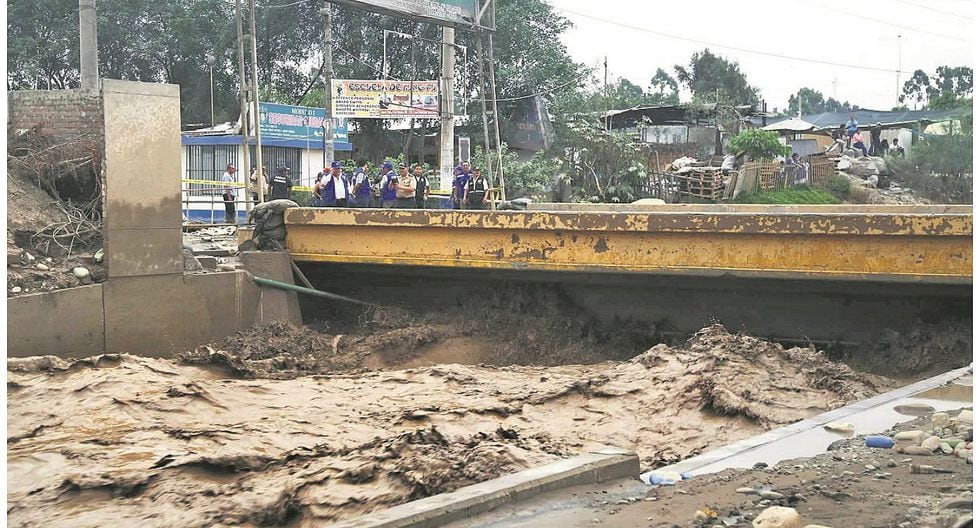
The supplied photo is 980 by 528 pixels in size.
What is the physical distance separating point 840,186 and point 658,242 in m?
25.1

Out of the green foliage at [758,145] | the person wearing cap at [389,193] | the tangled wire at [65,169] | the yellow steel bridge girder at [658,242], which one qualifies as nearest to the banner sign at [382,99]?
the person wearing cap at [389,193]

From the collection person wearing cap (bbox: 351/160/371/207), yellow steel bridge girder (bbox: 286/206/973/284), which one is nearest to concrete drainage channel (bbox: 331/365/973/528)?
yellow steel bridge girder (bbox: 286/206/973/284)


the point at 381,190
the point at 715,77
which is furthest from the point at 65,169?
the point at 715,77

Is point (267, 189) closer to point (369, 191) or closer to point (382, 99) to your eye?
point (382, 99)

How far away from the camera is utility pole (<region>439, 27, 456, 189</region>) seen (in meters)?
21.4

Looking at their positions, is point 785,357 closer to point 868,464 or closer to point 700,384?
point 700,384

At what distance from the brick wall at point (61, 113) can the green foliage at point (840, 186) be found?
2660 centimetres

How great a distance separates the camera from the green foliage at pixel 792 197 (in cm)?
2911

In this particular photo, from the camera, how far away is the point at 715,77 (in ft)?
181

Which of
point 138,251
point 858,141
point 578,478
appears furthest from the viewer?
point 858,141

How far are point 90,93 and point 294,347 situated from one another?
3.02 metres

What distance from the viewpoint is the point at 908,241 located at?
8.61 metres

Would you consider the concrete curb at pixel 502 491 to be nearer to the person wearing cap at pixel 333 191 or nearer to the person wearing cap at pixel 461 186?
the person wearing cap at pixel 333 191

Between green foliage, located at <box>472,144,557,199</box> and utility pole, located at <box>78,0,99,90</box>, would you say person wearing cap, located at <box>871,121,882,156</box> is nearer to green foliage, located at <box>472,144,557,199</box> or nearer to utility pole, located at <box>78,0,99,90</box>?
green foliage, located at <box>472,144,557,199</box>
